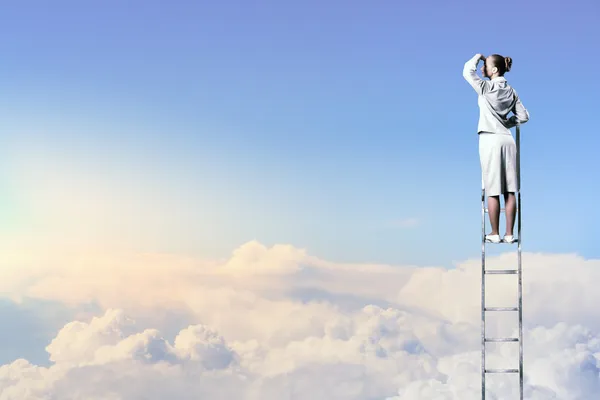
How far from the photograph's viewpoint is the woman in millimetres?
8594

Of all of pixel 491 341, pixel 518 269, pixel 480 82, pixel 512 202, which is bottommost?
pixel 491 341

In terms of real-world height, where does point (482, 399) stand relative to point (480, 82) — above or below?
below

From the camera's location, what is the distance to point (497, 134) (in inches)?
340

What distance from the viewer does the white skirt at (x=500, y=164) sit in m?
8.59

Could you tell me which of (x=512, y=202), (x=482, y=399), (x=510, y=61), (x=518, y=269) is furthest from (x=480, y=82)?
(x=482, y=399)

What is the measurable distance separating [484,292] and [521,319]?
1.42 feet

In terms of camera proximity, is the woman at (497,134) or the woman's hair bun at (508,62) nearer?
the woman at (497,134)

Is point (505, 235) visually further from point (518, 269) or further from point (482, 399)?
point (482, 399)

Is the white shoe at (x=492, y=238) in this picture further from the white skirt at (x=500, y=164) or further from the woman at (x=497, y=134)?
the white skirt at (x=500, y=164)

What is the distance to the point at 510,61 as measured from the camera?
8750 millimetres

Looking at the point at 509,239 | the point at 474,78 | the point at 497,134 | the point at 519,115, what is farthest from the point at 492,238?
the point at 474,78

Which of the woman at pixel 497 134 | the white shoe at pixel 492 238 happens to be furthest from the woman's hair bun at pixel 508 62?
the white shoe at pixel 492 238

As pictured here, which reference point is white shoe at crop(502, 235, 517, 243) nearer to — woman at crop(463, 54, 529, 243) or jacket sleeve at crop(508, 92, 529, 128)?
woman at crop(463, 54, 529, 243)

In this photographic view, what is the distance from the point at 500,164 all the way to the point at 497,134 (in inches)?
11.7
